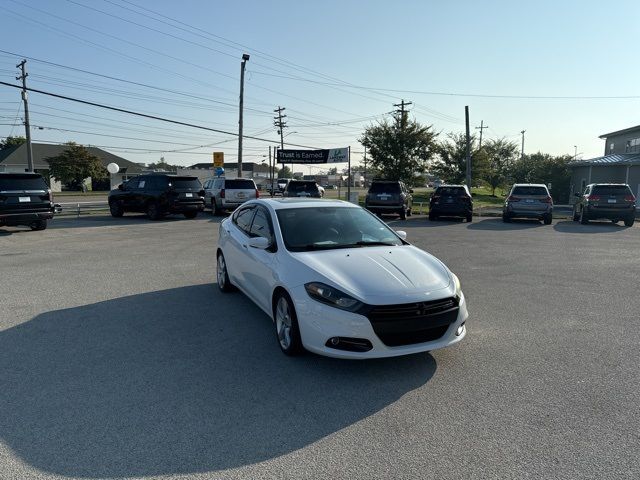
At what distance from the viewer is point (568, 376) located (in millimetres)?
4227

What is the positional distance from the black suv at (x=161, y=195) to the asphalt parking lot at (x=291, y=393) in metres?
12.1

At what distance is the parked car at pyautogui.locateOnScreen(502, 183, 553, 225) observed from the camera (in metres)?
19.3

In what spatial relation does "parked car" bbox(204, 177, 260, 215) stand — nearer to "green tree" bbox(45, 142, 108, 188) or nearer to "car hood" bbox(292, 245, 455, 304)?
"car hood" bbox(292, 245, 455, 304)

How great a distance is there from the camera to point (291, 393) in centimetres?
386

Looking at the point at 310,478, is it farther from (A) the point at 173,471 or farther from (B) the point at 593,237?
(B) the point at 593,237

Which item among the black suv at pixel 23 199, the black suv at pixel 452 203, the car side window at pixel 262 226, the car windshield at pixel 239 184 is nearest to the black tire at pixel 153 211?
the car windshield at pixel 239 184

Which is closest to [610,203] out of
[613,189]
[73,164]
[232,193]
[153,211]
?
[613,189]

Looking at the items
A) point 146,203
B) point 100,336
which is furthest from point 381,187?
point 100,336

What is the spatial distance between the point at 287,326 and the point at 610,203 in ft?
61.1

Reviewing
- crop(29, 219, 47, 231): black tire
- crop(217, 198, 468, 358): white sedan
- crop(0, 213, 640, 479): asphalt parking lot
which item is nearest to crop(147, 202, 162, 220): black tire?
crop(29, 219, 47, 231): black tire

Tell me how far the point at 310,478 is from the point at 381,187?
18644 millimetres

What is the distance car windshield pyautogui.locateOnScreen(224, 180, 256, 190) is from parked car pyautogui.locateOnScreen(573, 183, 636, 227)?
47.1 feet

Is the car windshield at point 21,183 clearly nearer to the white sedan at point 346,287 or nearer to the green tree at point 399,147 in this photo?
the white sedan at point 346,287

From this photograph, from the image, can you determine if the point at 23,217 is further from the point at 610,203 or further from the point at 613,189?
the point at 613,189
